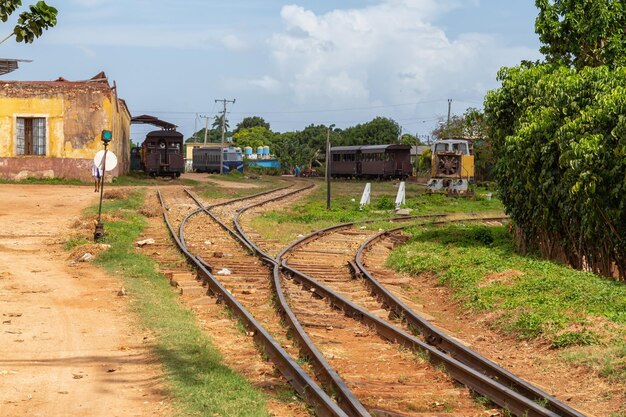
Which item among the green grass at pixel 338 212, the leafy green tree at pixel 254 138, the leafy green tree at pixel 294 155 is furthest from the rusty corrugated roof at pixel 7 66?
the leafy green tree at pixel 254 138

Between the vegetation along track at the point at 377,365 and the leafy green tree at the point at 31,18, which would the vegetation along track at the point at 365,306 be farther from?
the leafy green tree at the point at 31,18

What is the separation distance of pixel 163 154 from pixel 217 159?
26.5 m

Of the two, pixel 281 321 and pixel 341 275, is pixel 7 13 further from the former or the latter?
pixel 341 275

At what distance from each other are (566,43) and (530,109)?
5.58 meters

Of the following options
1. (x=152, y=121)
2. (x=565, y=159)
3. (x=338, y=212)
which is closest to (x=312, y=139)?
(x=152, y=121)

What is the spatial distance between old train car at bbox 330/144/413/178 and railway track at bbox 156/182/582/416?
49.7 meters

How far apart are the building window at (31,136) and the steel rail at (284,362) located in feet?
103

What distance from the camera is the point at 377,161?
2554 inches

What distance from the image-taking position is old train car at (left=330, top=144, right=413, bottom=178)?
64.0 metres

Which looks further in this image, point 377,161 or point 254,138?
point 254,138

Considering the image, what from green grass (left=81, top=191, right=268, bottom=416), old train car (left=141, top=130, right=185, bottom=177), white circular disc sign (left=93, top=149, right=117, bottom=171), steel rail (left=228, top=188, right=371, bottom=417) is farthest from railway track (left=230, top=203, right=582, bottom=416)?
old train car (left=141, top=130, right=185, bottom=177)

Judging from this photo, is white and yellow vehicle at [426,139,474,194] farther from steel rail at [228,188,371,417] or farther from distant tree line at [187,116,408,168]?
distant tree line at [187,116,408,168]

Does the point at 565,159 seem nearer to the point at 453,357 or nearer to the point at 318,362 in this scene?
the point at 453,357

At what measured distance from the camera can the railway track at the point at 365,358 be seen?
23.9 feet
